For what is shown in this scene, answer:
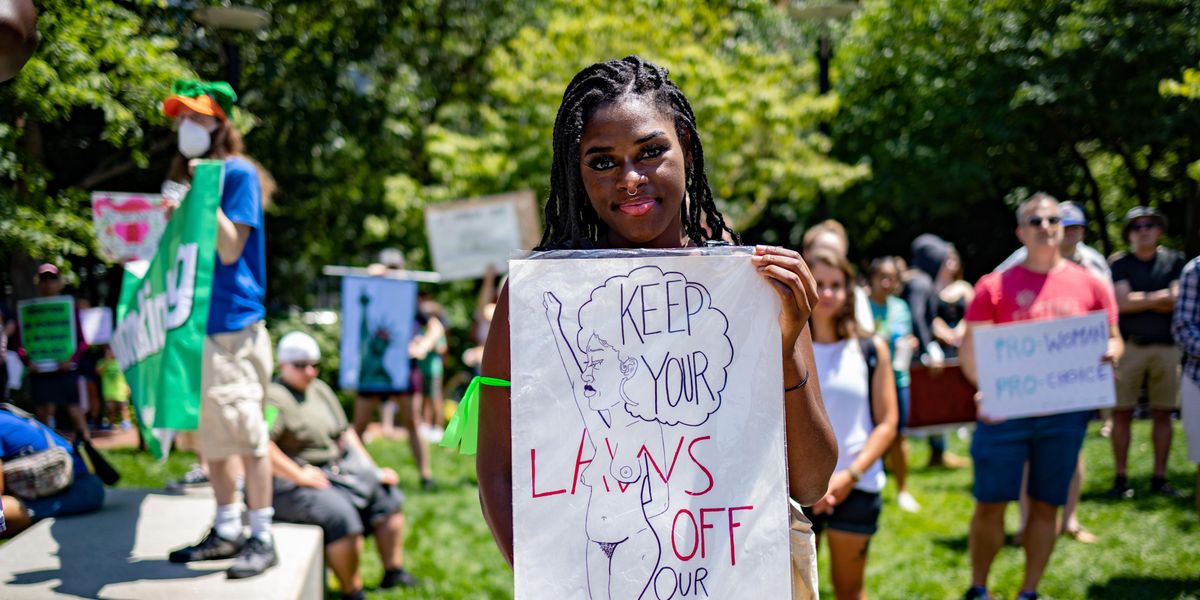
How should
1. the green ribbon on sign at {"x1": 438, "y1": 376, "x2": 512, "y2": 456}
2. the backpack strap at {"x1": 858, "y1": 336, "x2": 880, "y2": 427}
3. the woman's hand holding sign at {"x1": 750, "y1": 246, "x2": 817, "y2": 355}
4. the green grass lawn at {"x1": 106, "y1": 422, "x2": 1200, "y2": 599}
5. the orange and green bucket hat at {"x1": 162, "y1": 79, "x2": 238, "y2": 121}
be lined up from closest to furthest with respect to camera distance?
the woman's hand holding sign at {"x1": 750, "y1": 246, "x2": 817, "y2": 355} < the green ribbon on sign at {"x1": 438, "y1": 376, "x2": 512, "y2": 456} < the orange and green bucket hat at {"x1": 162, "y1": 79, "x2": 238, "y2": 121} < the backpack strap at {"x1": 858, "y1": 336, "x2": 880, "y2": 427} < the green grass lawn at {"x1": 106, "y1": 422, "x2": 1200, "y2": 599}

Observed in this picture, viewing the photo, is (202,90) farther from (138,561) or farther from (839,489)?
(839,489)

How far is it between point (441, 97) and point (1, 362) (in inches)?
524

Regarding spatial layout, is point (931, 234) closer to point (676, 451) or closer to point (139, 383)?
point (139, 383)

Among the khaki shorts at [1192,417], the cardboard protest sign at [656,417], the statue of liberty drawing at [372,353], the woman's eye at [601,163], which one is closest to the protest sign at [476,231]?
the statue of liberty drawing at [372,353]

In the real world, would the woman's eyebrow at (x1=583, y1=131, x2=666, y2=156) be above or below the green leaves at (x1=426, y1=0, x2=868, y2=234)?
below

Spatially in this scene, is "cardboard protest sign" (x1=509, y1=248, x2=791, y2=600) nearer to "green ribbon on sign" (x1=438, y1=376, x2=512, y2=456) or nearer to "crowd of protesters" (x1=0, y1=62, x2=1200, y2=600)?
"green ribbon on sign" (x1=438, y1=376, x2=512, y2=456)

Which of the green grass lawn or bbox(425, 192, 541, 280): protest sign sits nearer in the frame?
the green grass lawn

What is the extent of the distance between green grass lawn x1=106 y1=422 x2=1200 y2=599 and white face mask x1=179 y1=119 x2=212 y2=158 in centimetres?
288

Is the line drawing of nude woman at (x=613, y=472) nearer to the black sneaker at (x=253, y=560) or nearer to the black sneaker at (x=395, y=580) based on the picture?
the black sneaker at (x=253, y=560)

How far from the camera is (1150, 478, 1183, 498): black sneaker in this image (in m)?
6.74

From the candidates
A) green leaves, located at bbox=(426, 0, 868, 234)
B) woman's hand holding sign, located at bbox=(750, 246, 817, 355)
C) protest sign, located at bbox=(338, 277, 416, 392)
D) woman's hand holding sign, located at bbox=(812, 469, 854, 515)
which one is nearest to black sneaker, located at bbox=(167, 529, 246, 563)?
woman's hand holding sign, located at bbox=(812, 469, 854, 515)

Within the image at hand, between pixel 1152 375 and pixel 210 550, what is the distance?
573cm

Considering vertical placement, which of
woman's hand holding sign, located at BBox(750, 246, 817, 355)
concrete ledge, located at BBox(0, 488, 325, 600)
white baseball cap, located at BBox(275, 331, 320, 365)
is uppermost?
woman's hand holding sign, located at BBox(750, 246, 817, 355)

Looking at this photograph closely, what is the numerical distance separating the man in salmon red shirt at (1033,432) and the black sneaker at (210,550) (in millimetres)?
3264
